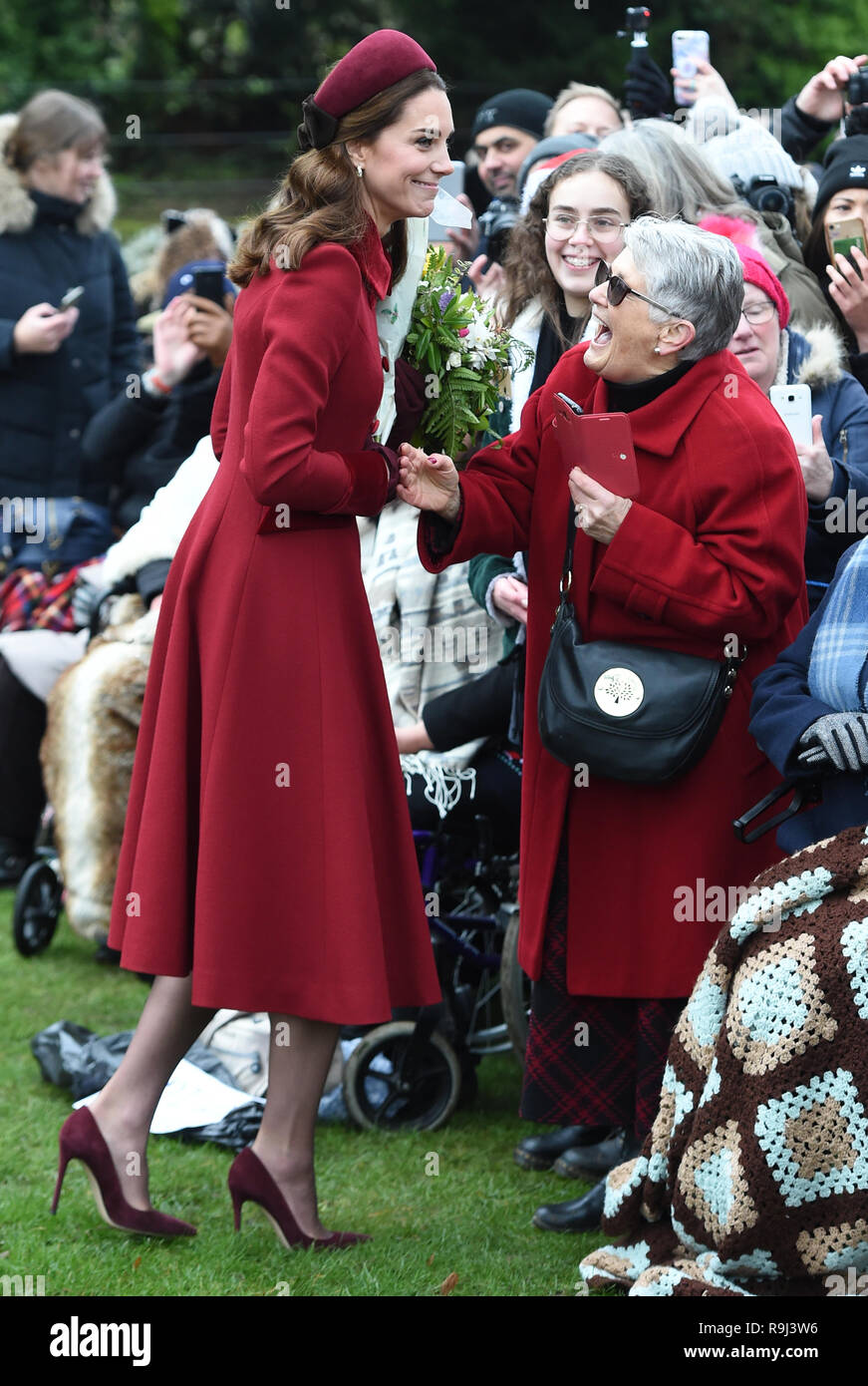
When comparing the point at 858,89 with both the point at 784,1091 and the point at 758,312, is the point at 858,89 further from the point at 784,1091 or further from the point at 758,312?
the point at 784,1091

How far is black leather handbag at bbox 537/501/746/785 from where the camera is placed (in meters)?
3.32

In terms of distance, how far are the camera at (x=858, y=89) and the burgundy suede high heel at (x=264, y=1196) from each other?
3.59 meters

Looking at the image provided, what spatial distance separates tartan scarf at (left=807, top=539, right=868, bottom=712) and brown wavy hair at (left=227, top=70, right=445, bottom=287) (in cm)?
112

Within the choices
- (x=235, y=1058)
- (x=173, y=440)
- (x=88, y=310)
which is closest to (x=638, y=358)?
(x=235, y=1058)

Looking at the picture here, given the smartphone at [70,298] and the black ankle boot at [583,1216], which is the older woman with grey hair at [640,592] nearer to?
the black ankle boot at [583,1216]

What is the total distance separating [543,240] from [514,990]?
188 centimetres

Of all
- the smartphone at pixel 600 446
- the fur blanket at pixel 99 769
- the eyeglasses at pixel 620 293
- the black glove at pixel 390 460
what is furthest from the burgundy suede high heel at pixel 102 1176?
the fur blanket at pixel 99 769

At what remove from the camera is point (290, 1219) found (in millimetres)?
3557

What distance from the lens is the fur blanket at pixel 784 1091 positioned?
9.80 ft

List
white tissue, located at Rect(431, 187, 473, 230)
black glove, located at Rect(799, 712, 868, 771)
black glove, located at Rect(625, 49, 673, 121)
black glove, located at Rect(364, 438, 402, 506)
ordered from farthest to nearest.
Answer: black glove, located at Rect(625, 49, 673, 121) → white tissue, located at Rect(431, 187, 473, 230) → black glove, located at Rect(364, 438, 402, 506) → black glove, located at Rect(799, 712, 868, 771)

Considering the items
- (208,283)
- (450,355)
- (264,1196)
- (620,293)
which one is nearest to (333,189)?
(450,355)

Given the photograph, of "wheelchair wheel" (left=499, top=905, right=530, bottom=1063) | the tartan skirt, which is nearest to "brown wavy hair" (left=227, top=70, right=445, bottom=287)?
the tartan skirt

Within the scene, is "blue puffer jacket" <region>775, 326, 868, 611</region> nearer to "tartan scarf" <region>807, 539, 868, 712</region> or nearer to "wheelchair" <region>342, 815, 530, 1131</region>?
"tartan scarf" <region>807, 539, 868, 712</region>

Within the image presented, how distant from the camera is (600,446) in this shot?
10.6 ft
